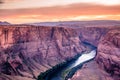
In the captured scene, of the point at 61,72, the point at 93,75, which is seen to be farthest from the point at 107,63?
the point at 61,72

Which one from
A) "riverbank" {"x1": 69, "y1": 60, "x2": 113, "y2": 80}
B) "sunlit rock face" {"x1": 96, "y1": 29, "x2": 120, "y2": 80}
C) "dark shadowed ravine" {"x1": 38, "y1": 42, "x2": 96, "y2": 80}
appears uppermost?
"sunlit rock face" {"x1": 96, "y1": 29, "x2": 120, "y2": 80}

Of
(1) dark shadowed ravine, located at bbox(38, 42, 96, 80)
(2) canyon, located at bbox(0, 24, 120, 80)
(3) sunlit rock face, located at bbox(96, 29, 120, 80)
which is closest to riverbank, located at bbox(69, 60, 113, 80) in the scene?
(2) canyon, located at bbox(0, 24, 120, 80)

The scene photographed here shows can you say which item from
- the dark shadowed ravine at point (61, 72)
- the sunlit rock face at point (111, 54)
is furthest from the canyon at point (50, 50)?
the dark shadowed ravine at point (61, 72)

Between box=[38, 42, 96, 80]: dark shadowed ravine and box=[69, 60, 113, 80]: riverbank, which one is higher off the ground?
box=[69, 60, 113, 80]: riverbank

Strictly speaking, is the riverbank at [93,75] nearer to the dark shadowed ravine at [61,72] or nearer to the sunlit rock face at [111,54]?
the sunlit rock face at [111,54]

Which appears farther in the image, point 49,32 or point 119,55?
point 49,32

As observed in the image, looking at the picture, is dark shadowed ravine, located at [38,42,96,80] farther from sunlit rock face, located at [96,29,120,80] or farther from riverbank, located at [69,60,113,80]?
sunlit rock face, located at [96,29,120,80]

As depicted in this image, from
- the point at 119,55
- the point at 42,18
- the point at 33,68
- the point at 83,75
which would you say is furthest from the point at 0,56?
the point at 119,55

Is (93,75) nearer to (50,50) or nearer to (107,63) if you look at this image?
(107,63)

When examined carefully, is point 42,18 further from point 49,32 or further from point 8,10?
point 49,32
